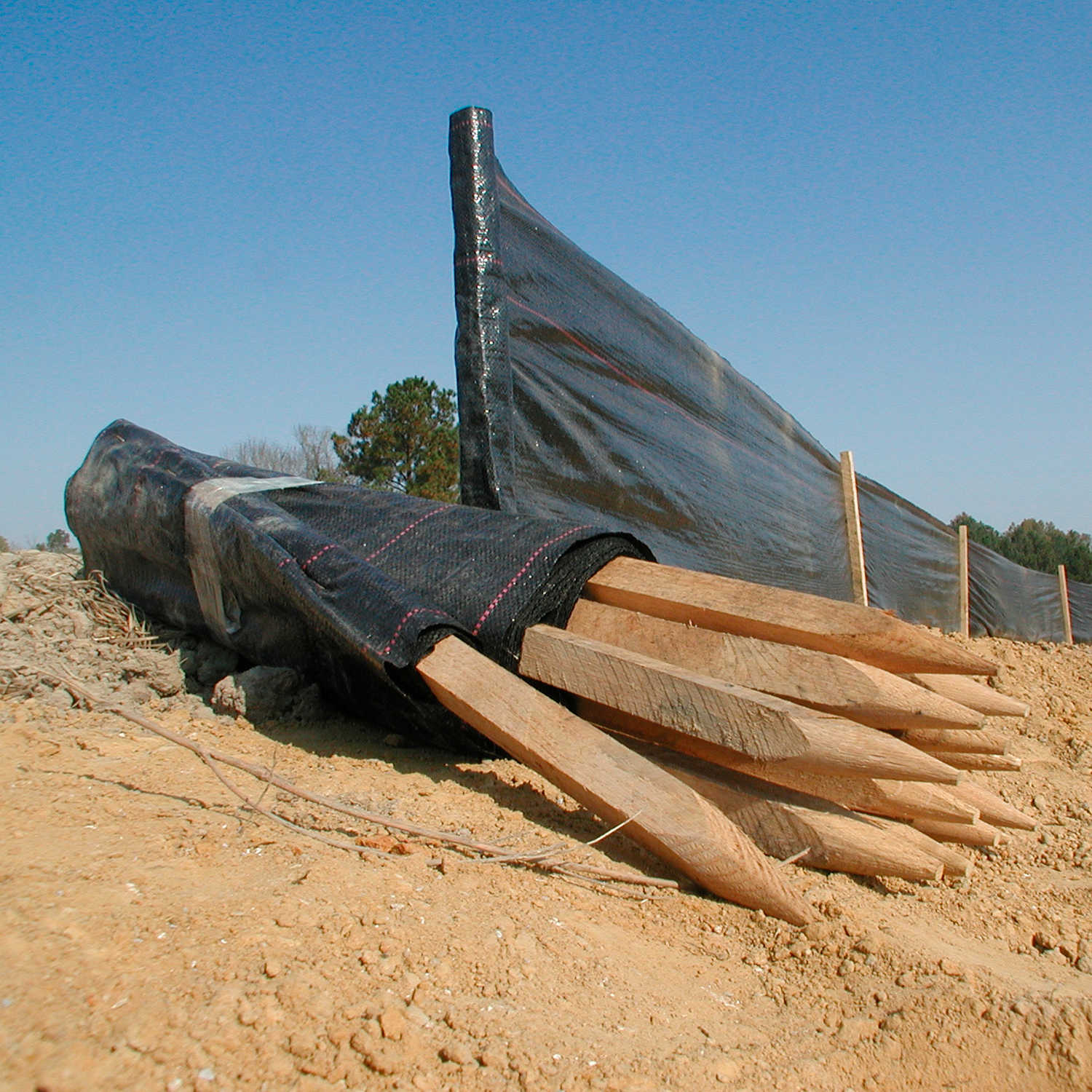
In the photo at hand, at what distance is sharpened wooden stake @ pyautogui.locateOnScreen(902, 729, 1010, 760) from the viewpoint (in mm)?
2369

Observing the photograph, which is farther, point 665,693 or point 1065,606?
point 1065,606

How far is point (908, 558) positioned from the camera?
850cm

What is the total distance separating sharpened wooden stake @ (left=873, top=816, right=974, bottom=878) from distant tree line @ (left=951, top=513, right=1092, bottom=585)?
22.7 metres

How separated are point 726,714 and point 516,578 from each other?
0.72 meters

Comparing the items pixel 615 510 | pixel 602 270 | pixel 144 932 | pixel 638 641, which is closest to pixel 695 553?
pixel 615 510

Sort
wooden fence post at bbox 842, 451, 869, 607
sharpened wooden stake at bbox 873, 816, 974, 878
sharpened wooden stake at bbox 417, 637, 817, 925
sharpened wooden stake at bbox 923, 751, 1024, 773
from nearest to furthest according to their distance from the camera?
sharpened wooden stake at bbox 417, 637, 817, 925 < sharpened wooden stake at bbox 873, 816, 974, 878 < sharpened wooden stake at bbox 923, 751, 1024, 773 < wooden fence post at bbox 842, 451, 869, 607

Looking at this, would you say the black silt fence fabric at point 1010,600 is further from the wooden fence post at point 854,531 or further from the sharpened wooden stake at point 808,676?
the sharpened wooden stake at point 808,676

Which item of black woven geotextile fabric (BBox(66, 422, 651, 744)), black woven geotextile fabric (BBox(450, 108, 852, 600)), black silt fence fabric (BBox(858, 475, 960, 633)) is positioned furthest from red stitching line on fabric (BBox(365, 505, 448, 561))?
black silt fence fabric (BBox(858, 475, 960, 633))

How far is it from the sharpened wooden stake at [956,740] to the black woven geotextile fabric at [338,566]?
96 centimetres

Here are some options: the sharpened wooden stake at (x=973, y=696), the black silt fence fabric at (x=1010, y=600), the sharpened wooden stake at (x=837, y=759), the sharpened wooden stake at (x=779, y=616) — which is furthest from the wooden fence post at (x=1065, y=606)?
the sharpened wooden stake at (x=837, y=759)

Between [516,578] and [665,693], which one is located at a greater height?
[516,578]

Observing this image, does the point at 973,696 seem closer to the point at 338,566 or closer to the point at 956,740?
the point at 956,740

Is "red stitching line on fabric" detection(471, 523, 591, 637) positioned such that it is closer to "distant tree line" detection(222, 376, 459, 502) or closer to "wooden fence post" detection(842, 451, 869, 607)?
"wooden fence post" detection(842, 451, 869, 607)

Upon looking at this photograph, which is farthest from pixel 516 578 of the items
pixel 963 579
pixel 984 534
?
pixel 984 534
